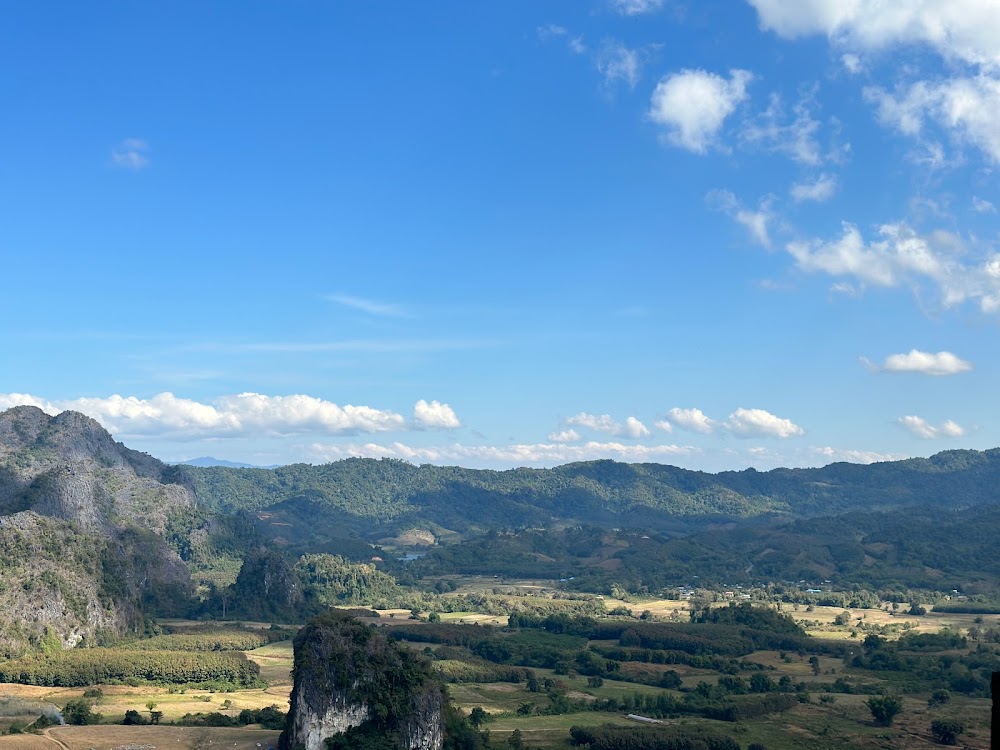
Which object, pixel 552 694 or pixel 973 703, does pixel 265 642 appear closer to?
pixel 552 694

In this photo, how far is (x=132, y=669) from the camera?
150375 millimetres

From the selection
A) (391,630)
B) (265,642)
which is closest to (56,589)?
(265,642)

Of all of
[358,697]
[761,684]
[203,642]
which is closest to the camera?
[358,697]

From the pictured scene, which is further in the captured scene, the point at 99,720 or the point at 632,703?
the point at 632,703

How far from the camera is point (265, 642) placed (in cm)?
19250

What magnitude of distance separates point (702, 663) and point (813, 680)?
19839 millimetres

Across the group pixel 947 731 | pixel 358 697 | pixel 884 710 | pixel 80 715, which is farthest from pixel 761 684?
pixel 80 715

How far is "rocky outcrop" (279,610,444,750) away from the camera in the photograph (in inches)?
4107

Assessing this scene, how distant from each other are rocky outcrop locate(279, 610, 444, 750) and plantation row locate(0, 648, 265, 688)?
45.5 metres

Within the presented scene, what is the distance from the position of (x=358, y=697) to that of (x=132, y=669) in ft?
202

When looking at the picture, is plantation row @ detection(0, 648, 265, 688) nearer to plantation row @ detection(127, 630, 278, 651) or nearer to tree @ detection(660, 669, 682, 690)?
plantation row @ detection(127, 630, 278, 651)

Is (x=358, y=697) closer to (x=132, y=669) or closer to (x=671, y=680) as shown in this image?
(x=132, y=669)

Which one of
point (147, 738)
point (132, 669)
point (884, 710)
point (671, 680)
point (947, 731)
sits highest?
point (884, 710)

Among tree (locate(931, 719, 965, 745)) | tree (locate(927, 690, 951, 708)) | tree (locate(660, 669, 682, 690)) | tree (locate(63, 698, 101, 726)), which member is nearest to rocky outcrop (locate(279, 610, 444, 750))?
tree (locate(63, 698, 101, 726))
